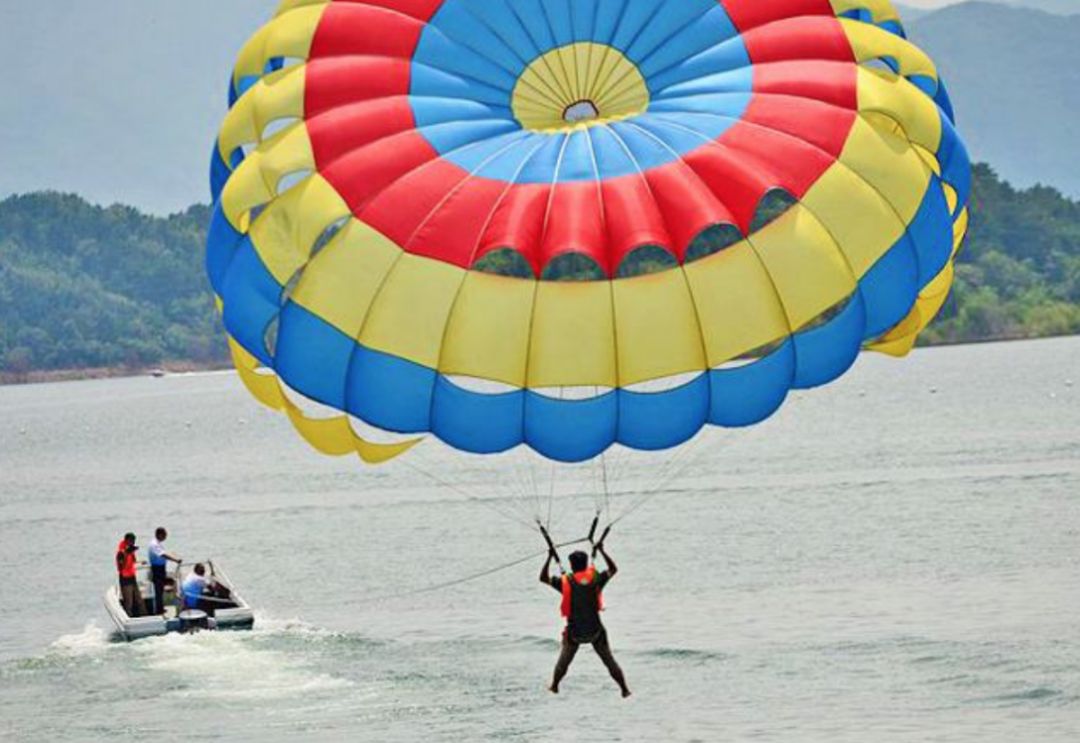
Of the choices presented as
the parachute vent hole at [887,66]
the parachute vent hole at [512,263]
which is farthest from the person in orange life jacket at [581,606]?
the parachute vent hole at [887,66]

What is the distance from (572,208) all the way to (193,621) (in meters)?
17.4

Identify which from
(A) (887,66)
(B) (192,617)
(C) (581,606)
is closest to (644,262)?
(B) (192,617)

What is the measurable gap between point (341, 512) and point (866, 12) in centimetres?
4091

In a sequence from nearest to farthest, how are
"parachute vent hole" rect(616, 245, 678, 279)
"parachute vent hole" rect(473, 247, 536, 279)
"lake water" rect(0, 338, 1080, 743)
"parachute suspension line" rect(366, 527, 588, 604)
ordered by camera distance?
1. "parachute vent hole" rect(473, 247, 536, 279)
2. "lake water" rect(0, 338, 1080, 743)
3. "parachute suspension line" rect(366, 527, 588, 604)
4. "parachute vent hole" rect(616, 245, 678, 279)

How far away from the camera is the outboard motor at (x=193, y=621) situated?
3666cm

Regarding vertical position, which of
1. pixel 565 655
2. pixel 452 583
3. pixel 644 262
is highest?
pixel 644 262

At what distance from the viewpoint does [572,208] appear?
71.3 feet

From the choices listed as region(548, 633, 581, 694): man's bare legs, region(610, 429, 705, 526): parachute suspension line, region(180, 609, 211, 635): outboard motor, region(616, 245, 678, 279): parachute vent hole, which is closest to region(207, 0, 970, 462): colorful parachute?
region(548, 633, 581, 694): man's bare legs

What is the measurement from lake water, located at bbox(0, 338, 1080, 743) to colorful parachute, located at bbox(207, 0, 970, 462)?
949 centimetres

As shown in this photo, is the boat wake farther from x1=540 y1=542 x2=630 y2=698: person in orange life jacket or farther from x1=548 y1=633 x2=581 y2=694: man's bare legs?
x1=540 y1=542 x2=630 y2=698: person in orange life jacket

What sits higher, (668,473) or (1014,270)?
(1014,270)

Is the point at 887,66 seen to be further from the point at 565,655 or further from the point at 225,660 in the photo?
the point at 225,660

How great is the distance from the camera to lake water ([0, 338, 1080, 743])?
3170 centimetres

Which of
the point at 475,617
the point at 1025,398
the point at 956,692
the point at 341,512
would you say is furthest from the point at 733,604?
the point at 1025,398
